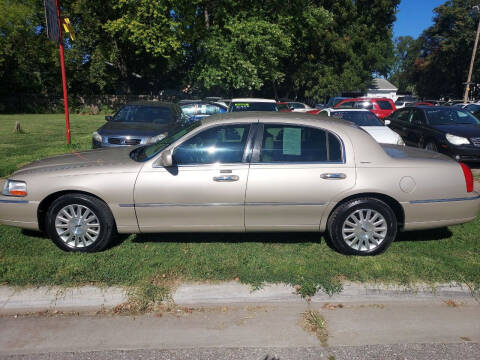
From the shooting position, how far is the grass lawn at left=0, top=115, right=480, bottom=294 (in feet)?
12.7

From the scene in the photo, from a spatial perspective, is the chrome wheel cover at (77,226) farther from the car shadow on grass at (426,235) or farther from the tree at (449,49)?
the tree at (449,49)

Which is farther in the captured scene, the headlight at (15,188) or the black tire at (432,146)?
the black tire at (432,146)

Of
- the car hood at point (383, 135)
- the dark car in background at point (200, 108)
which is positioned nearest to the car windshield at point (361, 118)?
the car hood at point (383, 135)

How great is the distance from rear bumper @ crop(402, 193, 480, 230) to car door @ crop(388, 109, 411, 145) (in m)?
7.44

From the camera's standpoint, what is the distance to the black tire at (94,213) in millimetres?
4297

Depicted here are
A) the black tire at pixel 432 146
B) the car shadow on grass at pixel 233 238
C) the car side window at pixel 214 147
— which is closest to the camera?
the car side window at pixel 214 147

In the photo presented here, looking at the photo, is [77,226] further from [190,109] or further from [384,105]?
[384,105]

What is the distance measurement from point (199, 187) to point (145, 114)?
21.7ft

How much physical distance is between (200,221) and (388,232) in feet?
6.89

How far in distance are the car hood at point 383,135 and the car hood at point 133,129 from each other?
16.3 ft

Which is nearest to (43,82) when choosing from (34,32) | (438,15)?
(34,32)

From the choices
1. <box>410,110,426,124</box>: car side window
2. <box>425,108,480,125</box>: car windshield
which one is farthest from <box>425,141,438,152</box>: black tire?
<box>410,110,426,124</box>: car side window

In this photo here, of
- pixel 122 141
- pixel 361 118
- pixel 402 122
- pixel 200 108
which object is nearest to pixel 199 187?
pixel 122 141

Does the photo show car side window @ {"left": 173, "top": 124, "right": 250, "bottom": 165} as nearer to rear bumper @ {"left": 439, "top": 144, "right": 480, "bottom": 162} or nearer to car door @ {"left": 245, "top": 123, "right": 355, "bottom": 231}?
car door @ {"left": 245, "top": 123, "right": 355, "bottom": 231}
